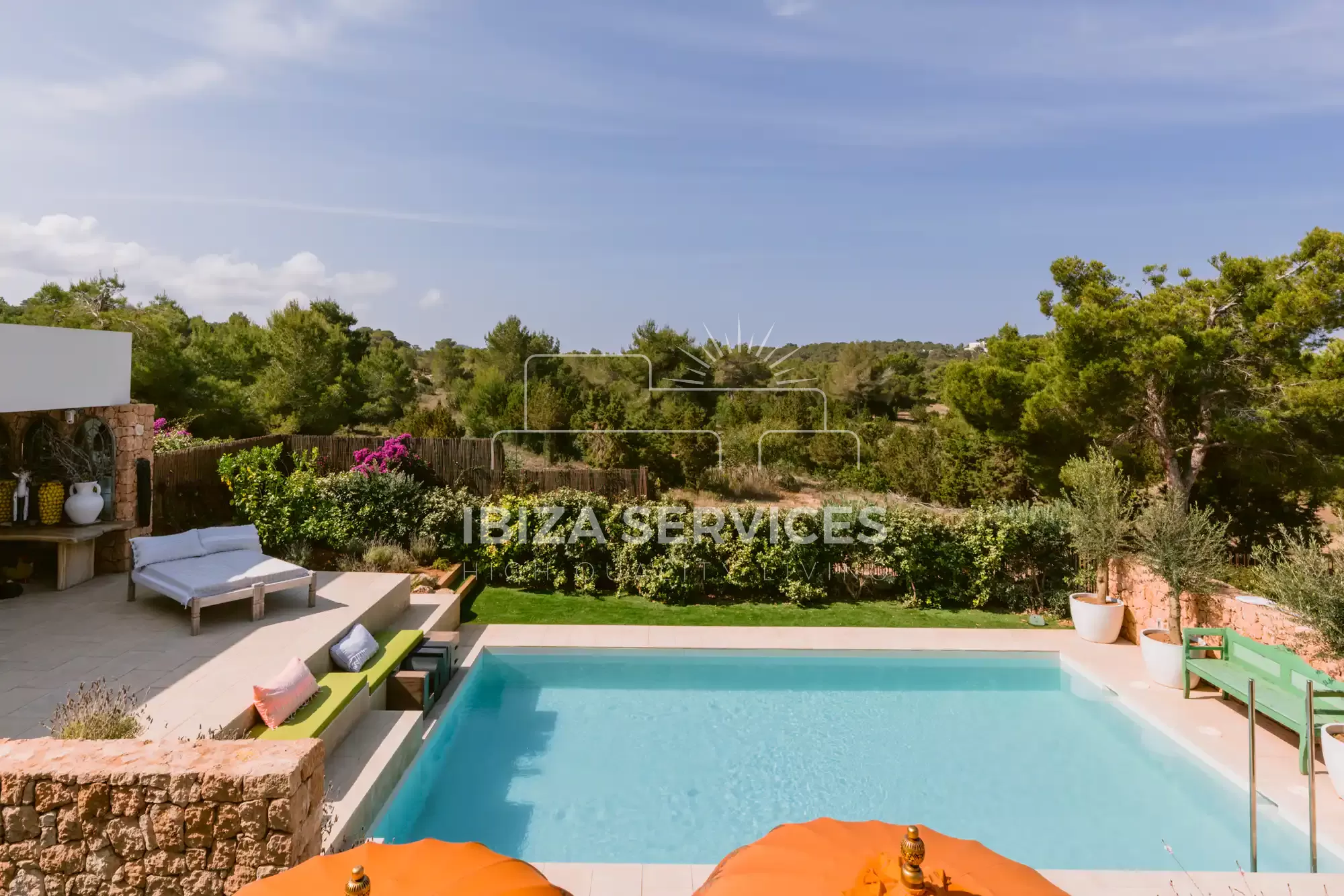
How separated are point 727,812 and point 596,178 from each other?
13.5 metres

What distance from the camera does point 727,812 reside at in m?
6.25

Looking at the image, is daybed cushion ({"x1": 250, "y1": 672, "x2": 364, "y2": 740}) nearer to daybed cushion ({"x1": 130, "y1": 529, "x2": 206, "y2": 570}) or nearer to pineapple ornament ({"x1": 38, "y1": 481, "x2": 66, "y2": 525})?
daybed cushion ({"x1": 130, "y1": 529, "x2": 206, "y2": 570})

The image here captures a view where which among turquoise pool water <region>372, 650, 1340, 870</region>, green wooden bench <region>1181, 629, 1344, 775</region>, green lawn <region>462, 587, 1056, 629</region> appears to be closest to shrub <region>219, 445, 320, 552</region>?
green lawn <region>462, 587, 1056, 629</region>

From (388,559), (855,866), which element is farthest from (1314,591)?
(388,559)

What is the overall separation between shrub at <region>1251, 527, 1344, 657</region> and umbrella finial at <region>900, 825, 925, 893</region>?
6.69 metres

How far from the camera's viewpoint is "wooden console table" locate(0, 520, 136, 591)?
29.1 feet

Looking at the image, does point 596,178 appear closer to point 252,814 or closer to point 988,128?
→ point 988,128

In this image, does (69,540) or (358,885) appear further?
(69,540)

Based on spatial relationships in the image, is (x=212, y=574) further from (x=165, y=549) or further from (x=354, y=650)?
(x=354, y=650)

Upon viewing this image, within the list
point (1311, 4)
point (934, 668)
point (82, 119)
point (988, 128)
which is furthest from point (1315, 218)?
point (82, 119)

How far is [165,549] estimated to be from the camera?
861 cm

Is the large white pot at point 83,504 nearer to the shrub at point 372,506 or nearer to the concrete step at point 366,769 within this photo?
the shrub at point 372,506

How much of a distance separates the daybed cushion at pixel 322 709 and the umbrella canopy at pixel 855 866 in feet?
12.5

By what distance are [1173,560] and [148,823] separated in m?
9.75
